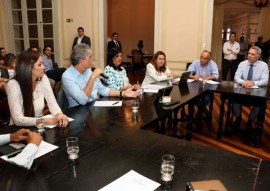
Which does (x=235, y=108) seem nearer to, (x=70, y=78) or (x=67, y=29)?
(x=70, y=78)

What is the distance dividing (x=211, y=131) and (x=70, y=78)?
232 centimetres

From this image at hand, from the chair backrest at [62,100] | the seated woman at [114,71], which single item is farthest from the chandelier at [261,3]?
the chair backrest at [62,100]

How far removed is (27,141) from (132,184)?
77 cm

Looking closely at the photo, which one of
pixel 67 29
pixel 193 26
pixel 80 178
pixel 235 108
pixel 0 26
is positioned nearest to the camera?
pixel 80 178

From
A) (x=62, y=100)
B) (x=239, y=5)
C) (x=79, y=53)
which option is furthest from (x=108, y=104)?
(x=239, y=5)

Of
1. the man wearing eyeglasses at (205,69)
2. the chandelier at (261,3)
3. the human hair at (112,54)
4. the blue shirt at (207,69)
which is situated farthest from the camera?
the chandelier at (261,3)


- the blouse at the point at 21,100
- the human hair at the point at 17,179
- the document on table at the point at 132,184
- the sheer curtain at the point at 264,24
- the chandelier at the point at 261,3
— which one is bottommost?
the document on table at the point at 132,184

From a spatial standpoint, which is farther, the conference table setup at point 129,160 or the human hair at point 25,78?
the human hair at point 25,78

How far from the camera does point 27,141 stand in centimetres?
164

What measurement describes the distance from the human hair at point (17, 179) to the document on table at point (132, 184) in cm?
76

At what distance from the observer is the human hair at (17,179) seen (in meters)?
0.51

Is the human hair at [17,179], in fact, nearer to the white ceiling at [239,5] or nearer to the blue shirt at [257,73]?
the blue shirt at [257,73]

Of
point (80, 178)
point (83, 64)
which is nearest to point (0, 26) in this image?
point (83, 64)

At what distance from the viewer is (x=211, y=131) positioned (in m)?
3.96
